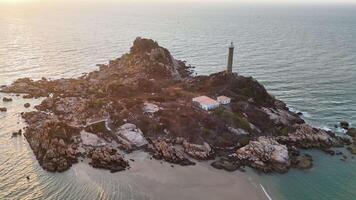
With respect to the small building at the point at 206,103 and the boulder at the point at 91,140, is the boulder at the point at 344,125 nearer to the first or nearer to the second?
the small building at the point at 206,103

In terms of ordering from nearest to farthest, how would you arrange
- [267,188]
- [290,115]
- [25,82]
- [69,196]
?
[69,196], [267,188], [290,115], [25,82]

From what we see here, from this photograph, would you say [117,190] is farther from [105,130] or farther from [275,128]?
[275,128]

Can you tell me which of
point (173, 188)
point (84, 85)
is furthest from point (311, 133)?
point (84, 85)

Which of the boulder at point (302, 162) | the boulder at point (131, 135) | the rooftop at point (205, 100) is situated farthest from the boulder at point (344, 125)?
the boulder at point (131, 135)

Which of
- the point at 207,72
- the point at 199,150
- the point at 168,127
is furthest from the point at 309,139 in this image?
the point at 207,72

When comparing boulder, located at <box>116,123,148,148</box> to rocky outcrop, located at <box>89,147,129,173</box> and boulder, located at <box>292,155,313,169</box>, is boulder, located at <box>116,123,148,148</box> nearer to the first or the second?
rocky outcrop, located at <box>89,147,129,173</box>

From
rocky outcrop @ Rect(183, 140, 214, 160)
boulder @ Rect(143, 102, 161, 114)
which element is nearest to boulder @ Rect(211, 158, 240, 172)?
rocky outcrop @ Rect(183, 140, 214, 160)
